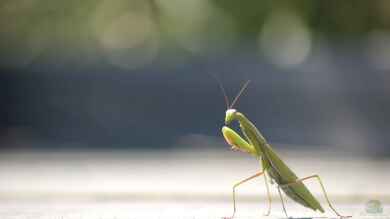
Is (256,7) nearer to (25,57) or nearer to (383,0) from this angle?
(383,0)

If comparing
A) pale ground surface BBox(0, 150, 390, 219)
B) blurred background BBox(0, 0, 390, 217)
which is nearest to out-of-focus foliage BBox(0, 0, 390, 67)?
blurred background BBox(0, 0, 390, 217)

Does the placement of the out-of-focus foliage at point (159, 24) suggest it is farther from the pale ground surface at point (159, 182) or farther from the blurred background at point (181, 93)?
the pale ground surface at point (159, 182)

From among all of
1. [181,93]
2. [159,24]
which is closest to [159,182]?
[181,93]

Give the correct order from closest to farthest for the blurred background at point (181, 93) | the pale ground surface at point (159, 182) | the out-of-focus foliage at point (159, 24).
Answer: the pale ground surface at point (159, 182) < the blurred background at point (181, 93) < the out-of-focus foliage at point (159, 24)

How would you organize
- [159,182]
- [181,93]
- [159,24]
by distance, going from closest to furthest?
[159,182] < [181,93] < [159,24]

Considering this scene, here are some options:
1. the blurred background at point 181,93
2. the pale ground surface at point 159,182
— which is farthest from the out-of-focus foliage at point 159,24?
the pale ground surface at point 159,182

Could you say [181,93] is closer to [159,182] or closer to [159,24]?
[159,24]

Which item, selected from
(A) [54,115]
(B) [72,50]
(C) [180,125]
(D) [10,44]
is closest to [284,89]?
(C) [180,125]
